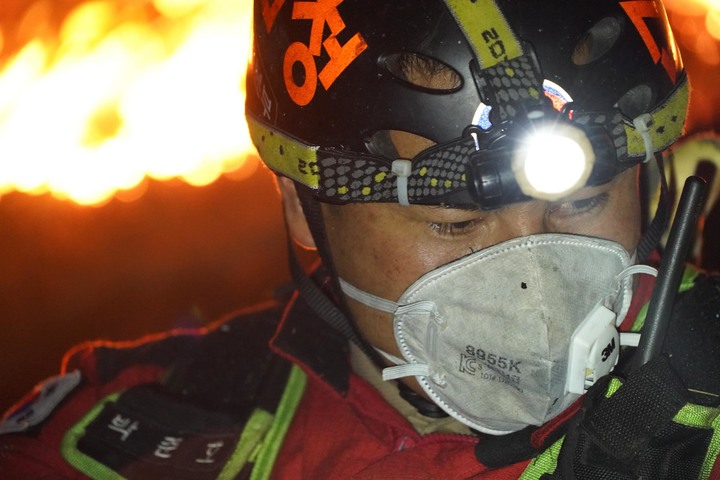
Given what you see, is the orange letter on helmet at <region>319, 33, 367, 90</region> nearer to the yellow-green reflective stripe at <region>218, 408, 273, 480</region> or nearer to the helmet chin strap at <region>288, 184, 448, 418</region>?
the helmet chin strap at <region>288, 184, 448, 418</region>

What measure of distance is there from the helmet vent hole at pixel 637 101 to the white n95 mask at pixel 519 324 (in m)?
0.31

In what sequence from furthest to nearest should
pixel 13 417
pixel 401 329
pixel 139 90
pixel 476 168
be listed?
1. pixel 139 90
2. pixel 13 417
3. pixel 401 329
4. pixel 476 168

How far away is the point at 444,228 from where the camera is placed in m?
2.00

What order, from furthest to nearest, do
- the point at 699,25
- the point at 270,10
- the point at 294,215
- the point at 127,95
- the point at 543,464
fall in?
the point at 127,95
the point at 699,25
the point at 294,215
the point at 270,10
the point at 543,464

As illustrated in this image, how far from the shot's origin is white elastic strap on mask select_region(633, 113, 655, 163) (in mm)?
1899

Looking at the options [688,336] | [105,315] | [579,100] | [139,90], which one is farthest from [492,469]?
[139,90]

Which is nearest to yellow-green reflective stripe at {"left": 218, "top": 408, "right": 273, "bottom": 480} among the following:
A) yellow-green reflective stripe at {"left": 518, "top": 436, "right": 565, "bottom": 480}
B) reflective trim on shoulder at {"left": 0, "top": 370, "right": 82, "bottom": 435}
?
reflective trim on shoulder at {"left": 0, "top": 370, "right": 82, "bottom": 435}

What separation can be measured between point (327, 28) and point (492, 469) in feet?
3.72

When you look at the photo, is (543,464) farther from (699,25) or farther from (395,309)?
(699,25)

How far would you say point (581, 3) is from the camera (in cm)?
192

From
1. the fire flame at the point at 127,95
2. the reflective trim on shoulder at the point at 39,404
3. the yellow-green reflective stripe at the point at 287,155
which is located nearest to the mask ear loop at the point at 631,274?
the yellow-green reflective stripe at the point at 287,155

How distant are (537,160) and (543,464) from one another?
68 cm

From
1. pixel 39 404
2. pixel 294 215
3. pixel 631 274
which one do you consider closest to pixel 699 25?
pixel 294 215

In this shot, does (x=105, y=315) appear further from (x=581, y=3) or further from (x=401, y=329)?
(x=581, y=3)
